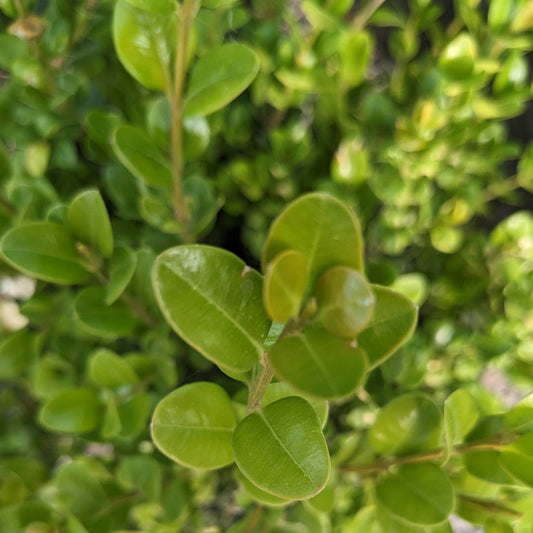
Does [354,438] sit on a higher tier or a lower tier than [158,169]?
lower

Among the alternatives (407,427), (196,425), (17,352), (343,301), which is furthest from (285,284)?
(17,352)

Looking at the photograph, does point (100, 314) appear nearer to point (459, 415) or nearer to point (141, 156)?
point (141, 156)

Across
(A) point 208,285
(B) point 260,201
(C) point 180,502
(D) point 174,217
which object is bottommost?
(C) point 180,502

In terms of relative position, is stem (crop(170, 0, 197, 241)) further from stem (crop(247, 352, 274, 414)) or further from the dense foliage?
stem (crop(247, 352, 274, 414))

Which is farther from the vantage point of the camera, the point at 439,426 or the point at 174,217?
the point at 174,217

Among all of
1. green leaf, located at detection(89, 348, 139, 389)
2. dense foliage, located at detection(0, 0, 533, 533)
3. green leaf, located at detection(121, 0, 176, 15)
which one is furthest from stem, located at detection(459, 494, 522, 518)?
green leaf, located at detection(121, 0, 176, 15)

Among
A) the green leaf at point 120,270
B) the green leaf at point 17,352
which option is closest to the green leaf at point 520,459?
the green leaf at point 120,270

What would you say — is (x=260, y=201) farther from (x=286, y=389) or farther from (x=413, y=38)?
(x=286, y=389)

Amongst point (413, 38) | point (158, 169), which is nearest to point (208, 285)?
point (158, 169)
